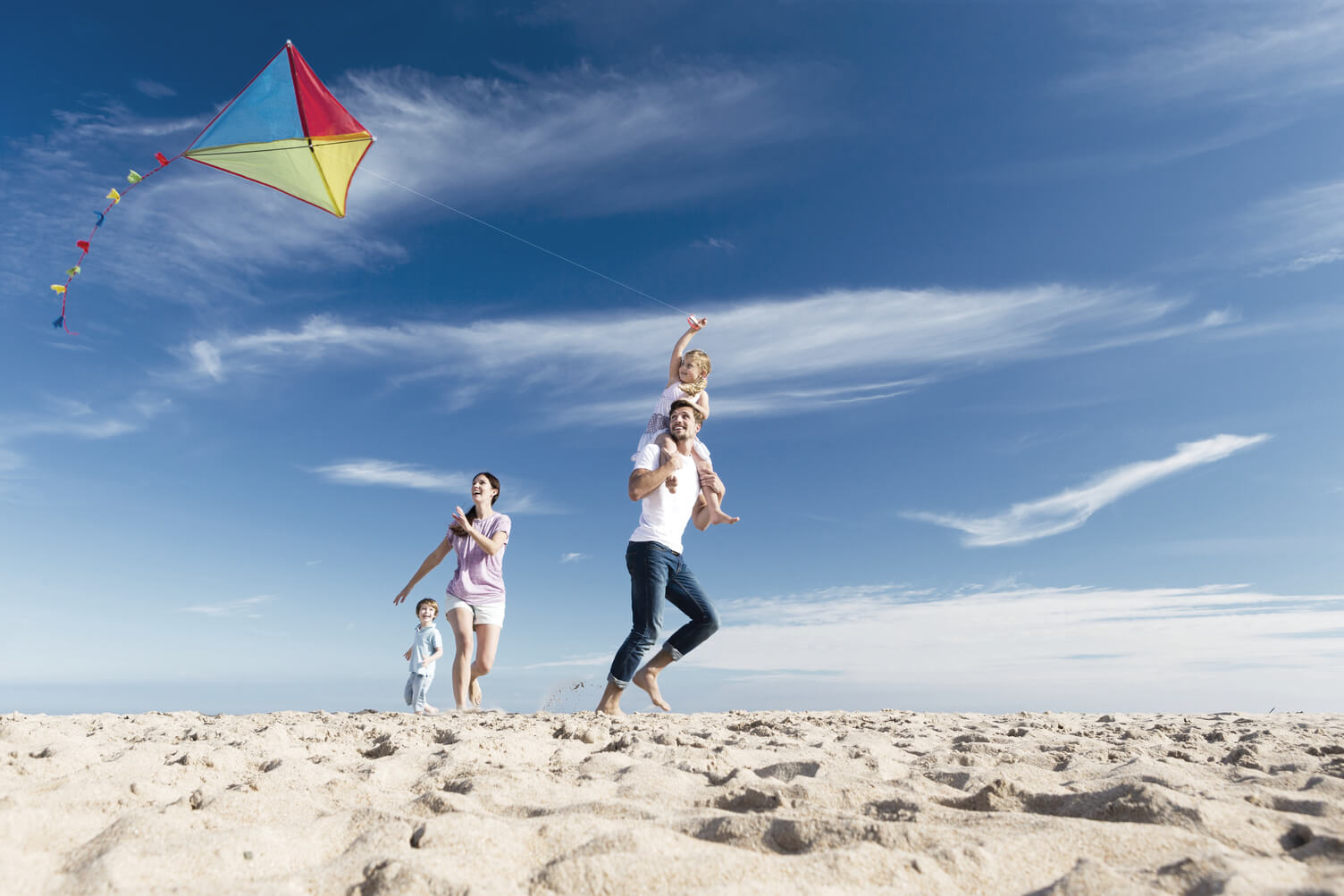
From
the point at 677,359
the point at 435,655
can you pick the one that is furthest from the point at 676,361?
the point at 435,655

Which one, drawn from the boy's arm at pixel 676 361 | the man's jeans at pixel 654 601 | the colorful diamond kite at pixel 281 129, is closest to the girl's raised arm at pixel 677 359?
the boy's arm at pixel 676 361

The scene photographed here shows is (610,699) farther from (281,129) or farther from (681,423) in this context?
(281,129)

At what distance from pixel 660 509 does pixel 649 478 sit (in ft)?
1.01

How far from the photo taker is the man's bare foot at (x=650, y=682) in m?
5.52

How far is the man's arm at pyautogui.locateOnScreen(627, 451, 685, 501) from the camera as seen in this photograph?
501cm

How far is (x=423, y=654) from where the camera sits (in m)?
7.71

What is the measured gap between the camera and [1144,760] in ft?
10.6

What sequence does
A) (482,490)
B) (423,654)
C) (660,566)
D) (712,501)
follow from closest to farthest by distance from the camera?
(660,566), (712,501), (482,490), (423,654)

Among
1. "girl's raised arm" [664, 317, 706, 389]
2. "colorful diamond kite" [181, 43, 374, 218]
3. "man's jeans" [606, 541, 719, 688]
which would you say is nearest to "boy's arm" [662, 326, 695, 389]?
"girl's raised arm" [664, 317, 706, 389]

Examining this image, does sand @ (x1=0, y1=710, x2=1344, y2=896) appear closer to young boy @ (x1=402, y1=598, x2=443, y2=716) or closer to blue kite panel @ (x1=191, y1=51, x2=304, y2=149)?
young boy @ (x1=402, y1=598, x2=443, y2=716)

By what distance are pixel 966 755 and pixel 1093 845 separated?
151 centimetres

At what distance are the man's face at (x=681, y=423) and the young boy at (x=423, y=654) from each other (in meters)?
3.98

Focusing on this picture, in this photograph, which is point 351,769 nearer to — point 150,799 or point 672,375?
point 150,799

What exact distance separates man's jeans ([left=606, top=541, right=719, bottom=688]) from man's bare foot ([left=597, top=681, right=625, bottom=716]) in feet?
0.14
